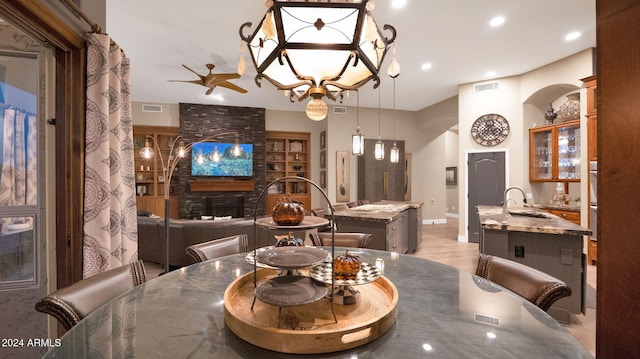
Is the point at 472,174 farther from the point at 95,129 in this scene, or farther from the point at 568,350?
the point at 95,129

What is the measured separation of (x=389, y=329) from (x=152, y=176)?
317 inches

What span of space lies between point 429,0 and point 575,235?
269cm

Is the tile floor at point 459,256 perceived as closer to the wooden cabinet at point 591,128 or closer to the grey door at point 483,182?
the wooden cabinet at point 591,128

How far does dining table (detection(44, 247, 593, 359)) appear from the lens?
776mm

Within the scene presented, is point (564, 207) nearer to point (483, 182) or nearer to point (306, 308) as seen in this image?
point (483, 182)

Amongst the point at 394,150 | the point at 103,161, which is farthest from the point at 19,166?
the point at 394,150

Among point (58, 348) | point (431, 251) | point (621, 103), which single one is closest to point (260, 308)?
point (58, 348)

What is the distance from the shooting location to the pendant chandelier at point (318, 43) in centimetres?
106

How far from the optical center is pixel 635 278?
579 millimetres

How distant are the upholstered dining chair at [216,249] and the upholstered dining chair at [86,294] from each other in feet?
1.26

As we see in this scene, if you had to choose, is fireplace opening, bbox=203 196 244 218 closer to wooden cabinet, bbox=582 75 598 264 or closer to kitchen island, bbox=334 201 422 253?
kitchen island, bbox=334 201 422 253

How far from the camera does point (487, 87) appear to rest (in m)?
5.42

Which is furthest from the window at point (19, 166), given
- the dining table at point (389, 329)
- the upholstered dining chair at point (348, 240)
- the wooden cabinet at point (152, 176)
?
the wooden cabinet at point (152, 176)

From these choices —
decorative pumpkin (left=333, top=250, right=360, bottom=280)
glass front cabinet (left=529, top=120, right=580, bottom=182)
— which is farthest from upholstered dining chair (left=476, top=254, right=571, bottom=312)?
glass front cabinet (left=529, top=120, right=580, bottom=182)
